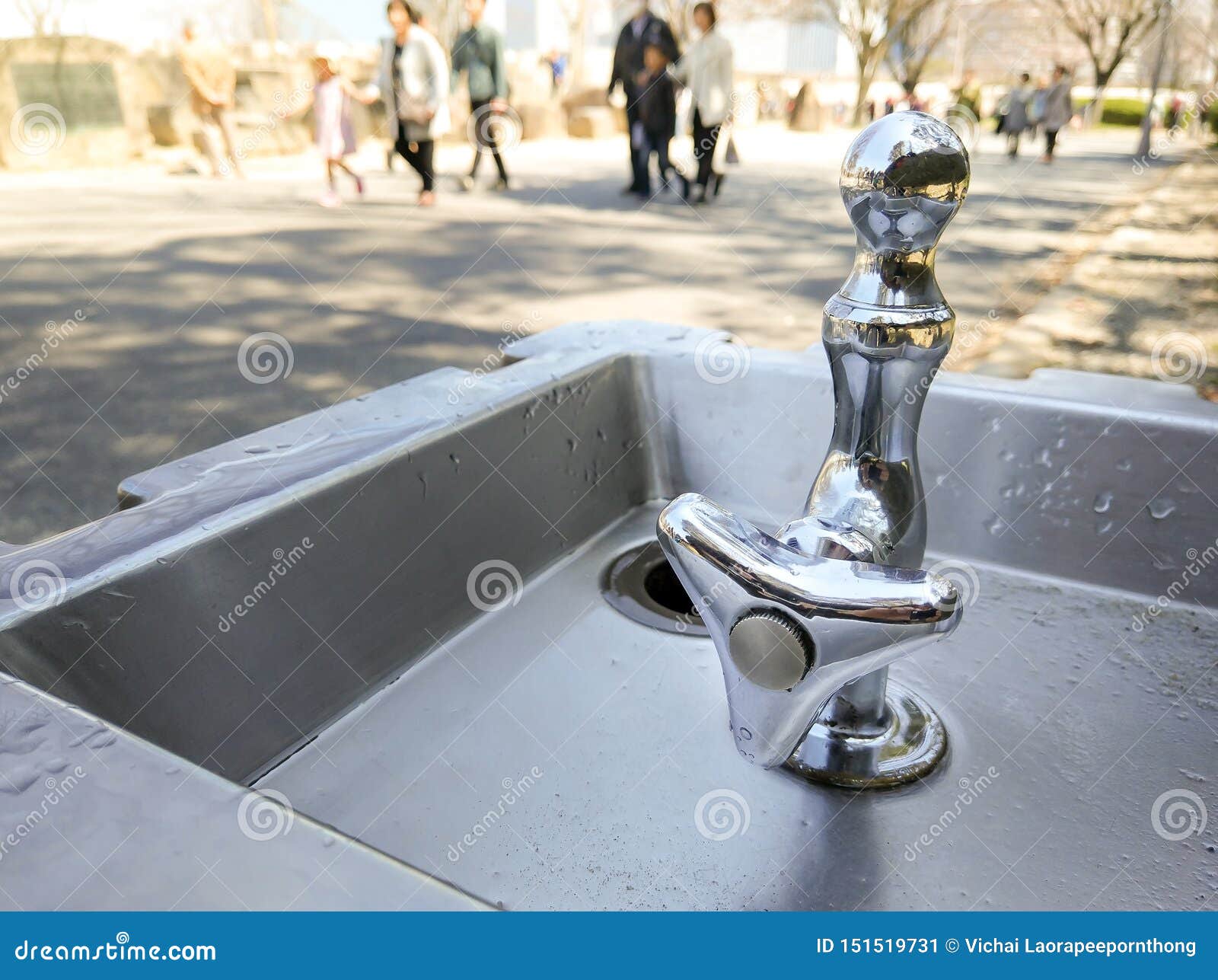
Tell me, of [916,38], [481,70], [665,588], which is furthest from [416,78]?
[916,38]

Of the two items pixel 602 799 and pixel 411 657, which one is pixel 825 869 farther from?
pixel 411 657

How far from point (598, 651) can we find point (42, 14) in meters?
16.2

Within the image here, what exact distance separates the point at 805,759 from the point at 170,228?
24.5ft

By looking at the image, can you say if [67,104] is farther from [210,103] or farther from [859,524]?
[859,524]

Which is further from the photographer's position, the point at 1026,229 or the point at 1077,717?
the point at 1026,229

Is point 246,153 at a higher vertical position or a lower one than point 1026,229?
higher

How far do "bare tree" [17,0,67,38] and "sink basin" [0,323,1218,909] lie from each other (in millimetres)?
15050

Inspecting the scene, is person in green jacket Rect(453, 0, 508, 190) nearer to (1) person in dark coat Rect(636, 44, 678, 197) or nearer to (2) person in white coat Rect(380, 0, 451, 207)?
(2) person in white coat Rect(380, 0, 451, 207)

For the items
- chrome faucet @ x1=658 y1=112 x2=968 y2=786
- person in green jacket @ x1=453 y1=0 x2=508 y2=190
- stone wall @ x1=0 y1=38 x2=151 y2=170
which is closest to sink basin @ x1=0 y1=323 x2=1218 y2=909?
chrome faucet @ x1=658 y1=112 x2=968 y2=786

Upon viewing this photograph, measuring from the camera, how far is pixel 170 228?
23.2ft

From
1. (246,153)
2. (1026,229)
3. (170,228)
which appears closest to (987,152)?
(1026,229)

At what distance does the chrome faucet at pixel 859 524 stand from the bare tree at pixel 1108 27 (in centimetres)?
2401

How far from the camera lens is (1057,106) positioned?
47.1 ft
